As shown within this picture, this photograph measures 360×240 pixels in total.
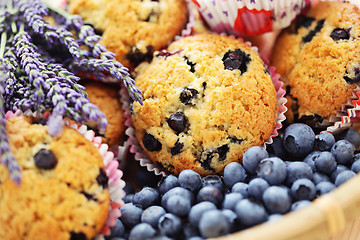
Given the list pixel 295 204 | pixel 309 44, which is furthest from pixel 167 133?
pixel 309 44

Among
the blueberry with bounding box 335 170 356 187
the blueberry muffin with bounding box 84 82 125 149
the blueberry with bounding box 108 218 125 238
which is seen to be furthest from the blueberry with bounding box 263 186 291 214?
the blueberry muffin with bounding box 84 82 125 149

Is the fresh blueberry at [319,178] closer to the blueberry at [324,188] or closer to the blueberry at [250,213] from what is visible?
the blueberry at [324,188]

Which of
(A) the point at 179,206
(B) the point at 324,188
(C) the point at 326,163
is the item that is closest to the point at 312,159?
(C) the point at 326,163

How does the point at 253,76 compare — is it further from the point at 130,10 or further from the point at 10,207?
the point at 10,207

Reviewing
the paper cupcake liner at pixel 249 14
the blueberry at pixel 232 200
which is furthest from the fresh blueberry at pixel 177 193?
the paper cupcake liner at pixel 249 14

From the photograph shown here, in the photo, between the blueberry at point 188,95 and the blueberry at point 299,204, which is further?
the blueberry at point 188,95

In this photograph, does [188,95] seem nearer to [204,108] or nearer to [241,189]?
[204,108]
